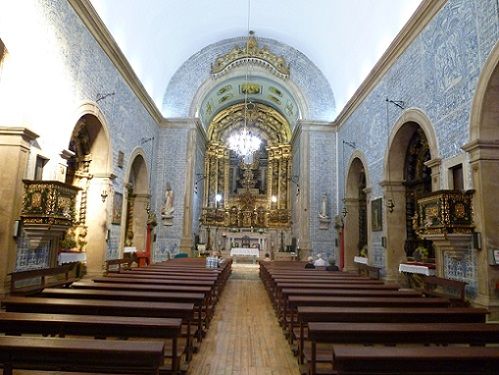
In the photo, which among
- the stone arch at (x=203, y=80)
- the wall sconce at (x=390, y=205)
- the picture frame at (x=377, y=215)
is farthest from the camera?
the stone arch at (x=203, y=80)

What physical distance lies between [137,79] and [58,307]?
9.52 m

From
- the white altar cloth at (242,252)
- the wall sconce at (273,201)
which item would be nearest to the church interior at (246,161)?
the white altar cloth at (242,252)

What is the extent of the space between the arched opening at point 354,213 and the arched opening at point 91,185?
8.08 metres

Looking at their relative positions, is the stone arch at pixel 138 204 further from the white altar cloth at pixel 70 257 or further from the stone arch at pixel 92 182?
the white altar cloth at pixel 70 257

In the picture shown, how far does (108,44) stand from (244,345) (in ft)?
27.3

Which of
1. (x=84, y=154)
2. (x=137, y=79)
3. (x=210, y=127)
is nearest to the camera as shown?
(x=84, y=154)

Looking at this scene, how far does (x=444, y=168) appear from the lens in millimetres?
6980

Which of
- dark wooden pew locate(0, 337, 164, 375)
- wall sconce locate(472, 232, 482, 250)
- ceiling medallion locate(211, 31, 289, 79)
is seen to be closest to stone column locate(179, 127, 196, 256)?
ceiling medallion locate(211, 31, 289, 79)

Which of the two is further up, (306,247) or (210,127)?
(210,127)

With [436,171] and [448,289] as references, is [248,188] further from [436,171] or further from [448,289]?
[448,289]

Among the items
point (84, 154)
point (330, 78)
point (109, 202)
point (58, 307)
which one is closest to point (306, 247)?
point (330, 78)

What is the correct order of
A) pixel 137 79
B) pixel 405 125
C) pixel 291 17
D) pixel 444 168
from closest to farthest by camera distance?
pixel 444 168, pixel 405 125, pixel 137 79, pixel 291 17

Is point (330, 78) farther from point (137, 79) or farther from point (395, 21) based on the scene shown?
point (137, 79)

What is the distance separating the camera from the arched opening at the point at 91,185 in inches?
374
